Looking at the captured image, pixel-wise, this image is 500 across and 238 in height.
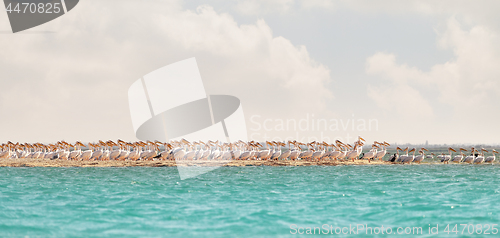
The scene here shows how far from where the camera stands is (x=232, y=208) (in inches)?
611

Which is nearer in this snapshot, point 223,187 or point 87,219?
point 87,219

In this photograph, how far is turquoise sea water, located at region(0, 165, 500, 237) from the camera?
1240 cm

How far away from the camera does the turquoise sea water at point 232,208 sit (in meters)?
12.4

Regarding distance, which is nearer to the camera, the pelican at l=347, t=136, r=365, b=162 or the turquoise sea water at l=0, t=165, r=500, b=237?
the turquoise sea water at l=0, t=165, r=500, b=237

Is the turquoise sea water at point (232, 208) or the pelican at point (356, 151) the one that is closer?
the turquoise sea water at point (232, 208)

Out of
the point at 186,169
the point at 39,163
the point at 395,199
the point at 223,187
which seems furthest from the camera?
the point at 39,163

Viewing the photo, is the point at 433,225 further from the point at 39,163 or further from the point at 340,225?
the point at 39,163

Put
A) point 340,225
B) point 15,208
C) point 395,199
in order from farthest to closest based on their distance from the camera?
point 395,199 < point 15,208 < point 340,225

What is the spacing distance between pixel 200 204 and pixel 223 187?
569 cm

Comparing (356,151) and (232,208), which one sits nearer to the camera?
(232,208)

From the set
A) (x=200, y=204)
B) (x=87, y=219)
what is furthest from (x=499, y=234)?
(x=87, y=219)

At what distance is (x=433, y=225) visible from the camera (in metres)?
13.0

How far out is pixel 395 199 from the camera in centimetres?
1777

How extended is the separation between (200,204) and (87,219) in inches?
176
